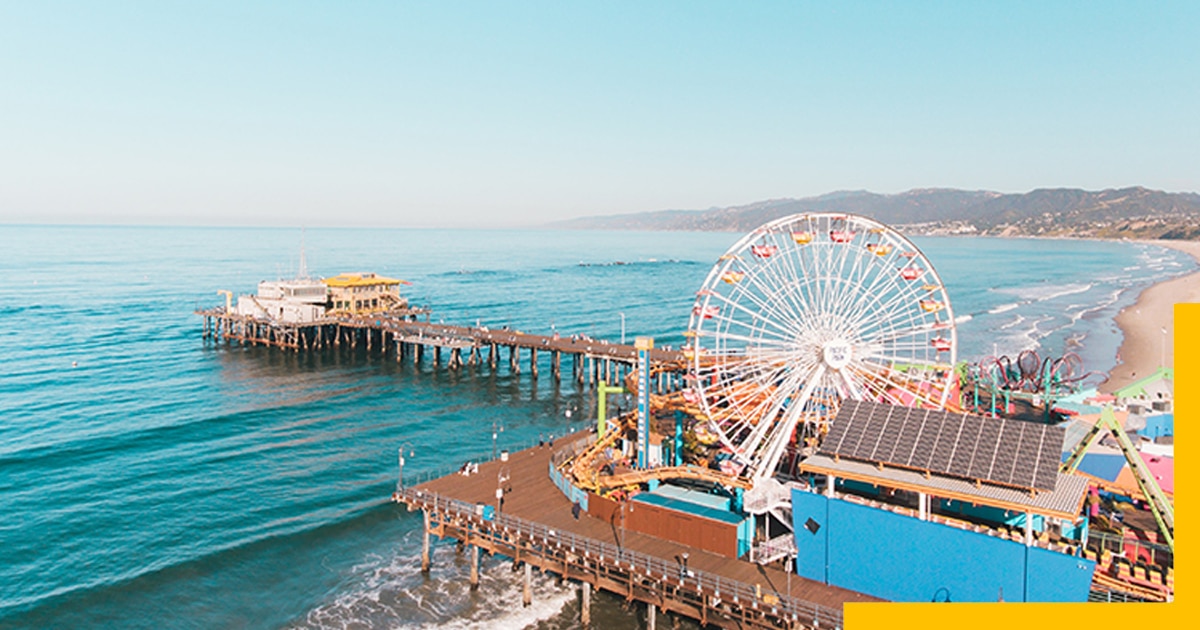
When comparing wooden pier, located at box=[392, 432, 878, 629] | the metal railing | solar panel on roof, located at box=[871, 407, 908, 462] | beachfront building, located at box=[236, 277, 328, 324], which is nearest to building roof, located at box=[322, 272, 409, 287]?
beachfront building, located at box=[236, 277, 328, 324]

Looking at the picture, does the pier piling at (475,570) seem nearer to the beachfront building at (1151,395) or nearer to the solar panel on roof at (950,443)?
the solar panel on roof at (950,443)

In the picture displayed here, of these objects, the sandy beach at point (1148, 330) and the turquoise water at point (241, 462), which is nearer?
the turquoise water at point (241, 462)

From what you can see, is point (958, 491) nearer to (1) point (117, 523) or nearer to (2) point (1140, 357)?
(1) point (117, 523)

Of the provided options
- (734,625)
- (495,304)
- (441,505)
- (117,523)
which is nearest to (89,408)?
(117,523)

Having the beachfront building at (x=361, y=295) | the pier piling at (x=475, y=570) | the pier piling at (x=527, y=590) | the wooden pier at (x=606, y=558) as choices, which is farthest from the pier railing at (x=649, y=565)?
the beachfront building at (x=361, y=295)

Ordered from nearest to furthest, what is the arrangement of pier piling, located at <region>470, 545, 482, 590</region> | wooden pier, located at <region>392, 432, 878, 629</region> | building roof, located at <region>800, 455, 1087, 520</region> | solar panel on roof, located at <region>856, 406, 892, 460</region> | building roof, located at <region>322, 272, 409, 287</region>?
building roof, located at <region>800, 455, 1087, 520</region>, wooden pier, located at <region>392, 432, 878, 629</region>, solar panel on roof, located at <region>856, 406, 892, 460</region>, pier piling, located at <region>470, 545, 482, 590</region>, building roof, located at <region>322, 272, 409, 287</region>

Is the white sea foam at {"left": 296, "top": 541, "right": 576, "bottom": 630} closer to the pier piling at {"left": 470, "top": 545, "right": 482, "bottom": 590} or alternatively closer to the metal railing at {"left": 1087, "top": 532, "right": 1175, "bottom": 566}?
the pier piling at {"left": 470, "top": 545, "right": 482, "bottom": 590}

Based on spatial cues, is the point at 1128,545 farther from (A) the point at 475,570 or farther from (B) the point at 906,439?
(A) the point at 475,570
